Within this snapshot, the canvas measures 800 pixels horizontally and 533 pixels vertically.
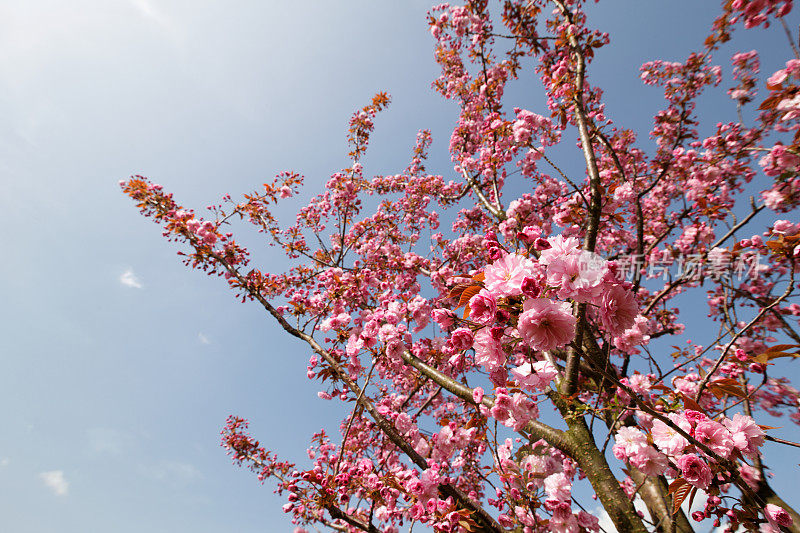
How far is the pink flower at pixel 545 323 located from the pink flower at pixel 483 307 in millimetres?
105

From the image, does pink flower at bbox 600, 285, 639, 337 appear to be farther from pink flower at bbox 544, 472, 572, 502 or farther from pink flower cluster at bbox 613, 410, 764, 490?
pink flower at bbox 544, 472, 572, 502

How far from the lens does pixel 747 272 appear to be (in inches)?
139

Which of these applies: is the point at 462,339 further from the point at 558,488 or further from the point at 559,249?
the point at 558,488

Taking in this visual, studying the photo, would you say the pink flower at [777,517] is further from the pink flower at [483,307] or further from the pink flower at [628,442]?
the pink flower at [483,307]

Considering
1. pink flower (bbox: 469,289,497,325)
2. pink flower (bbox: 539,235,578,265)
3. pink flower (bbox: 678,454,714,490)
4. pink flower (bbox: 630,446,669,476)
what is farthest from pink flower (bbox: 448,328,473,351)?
pink flower (bbox: 630,446,669,476)

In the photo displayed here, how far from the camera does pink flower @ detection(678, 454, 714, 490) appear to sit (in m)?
1.28

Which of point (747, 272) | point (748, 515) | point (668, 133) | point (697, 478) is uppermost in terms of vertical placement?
point (668, 133)

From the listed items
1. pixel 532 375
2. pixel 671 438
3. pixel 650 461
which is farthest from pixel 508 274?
pixel 650 461

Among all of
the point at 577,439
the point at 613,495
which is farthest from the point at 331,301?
the point at 613,495

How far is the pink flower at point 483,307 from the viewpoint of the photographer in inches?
47.1

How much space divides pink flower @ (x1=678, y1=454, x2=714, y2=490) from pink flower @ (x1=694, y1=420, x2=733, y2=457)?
0.10m

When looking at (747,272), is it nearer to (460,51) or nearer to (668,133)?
(668,133)

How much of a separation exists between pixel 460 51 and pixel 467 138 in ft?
5.54

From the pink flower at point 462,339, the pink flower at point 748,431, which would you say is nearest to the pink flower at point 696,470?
the pink flower at point 748,431
